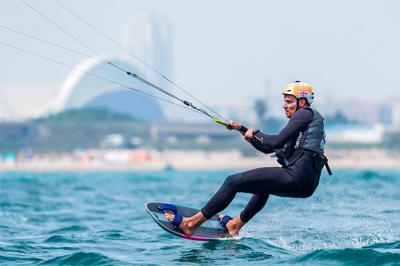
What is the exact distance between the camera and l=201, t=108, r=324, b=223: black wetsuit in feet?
40.2

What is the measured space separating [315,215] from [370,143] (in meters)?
145

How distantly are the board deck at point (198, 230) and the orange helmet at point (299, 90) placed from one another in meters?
2.34

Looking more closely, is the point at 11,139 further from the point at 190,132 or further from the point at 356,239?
the point at 356,239

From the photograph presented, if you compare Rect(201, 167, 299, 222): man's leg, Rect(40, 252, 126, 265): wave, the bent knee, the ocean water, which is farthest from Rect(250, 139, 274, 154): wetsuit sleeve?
Rect(40, 252, 126, 265): wave

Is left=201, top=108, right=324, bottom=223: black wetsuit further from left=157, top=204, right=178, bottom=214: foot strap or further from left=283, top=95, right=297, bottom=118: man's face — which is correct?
left=157, top=204, right=178, bottom=214: foot strap

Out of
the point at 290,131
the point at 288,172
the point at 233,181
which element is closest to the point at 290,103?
the point at 290,131

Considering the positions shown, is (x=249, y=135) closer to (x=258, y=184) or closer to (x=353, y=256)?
(x=258, y=184)

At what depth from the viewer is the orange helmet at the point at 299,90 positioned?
40.9 feet

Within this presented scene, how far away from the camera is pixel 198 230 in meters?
13.6

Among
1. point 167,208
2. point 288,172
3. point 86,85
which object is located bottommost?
point 167,208

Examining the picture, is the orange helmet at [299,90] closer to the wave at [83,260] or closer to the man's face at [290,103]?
the man's face at [290,103]

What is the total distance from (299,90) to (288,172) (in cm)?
102

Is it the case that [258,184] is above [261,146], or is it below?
below

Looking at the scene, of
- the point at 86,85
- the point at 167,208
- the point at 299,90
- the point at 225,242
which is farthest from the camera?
the point at 86,85
